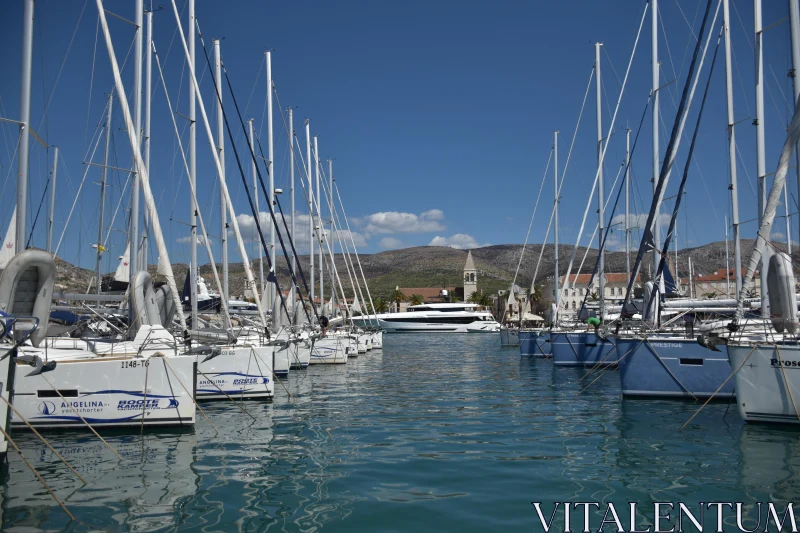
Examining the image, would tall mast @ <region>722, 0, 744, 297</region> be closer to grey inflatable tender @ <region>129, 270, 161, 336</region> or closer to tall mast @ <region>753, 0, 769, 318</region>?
tall mast @ <region>753, 0, 769, 318</region>

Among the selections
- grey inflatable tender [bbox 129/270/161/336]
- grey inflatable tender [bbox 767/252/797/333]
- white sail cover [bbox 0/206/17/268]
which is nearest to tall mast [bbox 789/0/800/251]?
grey inflatable tender [bbox 767/252/797/333]

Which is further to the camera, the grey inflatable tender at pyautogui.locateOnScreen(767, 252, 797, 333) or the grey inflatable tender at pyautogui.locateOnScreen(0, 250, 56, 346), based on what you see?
the grey inflatable tender at pyautogui.locateOnScreen(767, 252, 797, 333)

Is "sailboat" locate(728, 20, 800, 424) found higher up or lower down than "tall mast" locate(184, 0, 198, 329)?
lower down

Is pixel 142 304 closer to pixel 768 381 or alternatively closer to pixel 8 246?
pixel 8 246

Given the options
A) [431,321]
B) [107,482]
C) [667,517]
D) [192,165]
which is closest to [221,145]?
[192,165]

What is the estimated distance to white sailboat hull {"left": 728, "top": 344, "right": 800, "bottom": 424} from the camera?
1358cm

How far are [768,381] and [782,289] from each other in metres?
2.60

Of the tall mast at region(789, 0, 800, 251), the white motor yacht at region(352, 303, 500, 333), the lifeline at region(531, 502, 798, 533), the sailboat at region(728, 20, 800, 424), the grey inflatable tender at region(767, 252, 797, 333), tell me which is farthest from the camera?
the white motor yacht at region(352, 303, 500, 333)

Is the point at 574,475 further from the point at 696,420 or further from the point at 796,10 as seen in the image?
the point at 796,10

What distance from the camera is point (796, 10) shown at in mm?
16688

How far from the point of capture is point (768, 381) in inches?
548

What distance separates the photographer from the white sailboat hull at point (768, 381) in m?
13.6

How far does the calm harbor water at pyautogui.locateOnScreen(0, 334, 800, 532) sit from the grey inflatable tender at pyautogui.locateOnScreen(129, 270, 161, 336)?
3.00m

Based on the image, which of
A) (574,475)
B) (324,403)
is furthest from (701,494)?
(324,403)
